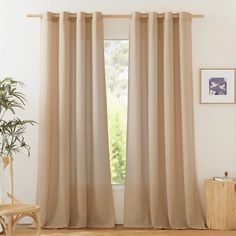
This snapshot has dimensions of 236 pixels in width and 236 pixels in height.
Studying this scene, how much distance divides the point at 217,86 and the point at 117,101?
1.20 metres

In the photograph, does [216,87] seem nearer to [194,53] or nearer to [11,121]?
[194,53]

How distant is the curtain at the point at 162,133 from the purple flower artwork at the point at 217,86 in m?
0.28

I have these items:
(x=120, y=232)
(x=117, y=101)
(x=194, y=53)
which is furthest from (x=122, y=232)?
(x=194, y=53)

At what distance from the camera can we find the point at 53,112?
552 cm

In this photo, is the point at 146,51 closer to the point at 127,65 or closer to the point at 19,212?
the point at 127,65

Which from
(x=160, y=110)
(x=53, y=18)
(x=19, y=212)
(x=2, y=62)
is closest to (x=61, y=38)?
(x=53, y=18)

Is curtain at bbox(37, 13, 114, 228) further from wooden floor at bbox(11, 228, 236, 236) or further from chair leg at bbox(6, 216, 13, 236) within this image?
chair leg at bbox(6, 216, 13, 236)

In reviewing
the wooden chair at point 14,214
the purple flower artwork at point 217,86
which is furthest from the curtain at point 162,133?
the wooden chair at point 14,214

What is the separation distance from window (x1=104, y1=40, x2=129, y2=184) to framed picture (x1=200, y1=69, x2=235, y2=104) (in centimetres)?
93

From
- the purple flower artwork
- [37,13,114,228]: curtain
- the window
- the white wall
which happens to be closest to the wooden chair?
[37,13,114,228]: curtain

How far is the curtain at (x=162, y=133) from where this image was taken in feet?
17.8

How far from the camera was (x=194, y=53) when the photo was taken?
5633mm

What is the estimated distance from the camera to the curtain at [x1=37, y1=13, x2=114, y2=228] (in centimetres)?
542

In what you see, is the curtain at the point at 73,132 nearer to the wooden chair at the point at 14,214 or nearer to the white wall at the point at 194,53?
the white wall at the point at 194,53
